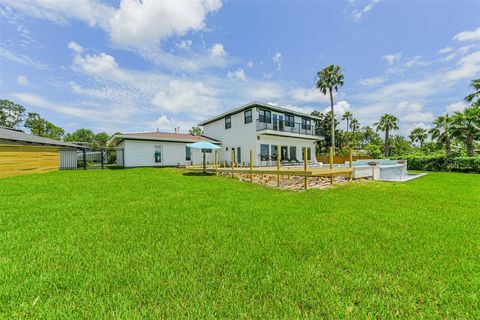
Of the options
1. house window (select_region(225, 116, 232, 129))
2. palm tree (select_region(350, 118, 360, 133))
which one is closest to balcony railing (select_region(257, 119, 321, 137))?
house window (select_region(225, 116, 232, 129))

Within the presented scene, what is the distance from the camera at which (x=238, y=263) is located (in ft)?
8.75

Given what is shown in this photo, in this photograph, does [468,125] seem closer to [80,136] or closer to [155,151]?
[155,151]

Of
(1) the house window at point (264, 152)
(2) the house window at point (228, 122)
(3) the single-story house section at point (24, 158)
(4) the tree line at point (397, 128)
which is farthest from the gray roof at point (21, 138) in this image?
(4) the tree line at point (397, 128)

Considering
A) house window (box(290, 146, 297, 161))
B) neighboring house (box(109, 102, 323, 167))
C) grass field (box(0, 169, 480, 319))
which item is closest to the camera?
grass field (box(0, 169, 480, 319))

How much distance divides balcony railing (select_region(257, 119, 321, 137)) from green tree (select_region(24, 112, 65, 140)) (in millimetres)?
49258

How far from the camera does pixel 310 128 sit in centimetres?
2466

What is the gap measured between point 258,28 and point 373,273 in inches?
637

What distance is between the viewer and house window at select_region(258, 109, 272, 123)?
A: 19698mm

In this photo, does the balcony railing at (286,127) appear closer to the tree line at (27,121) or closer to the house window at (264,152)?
the house window at (264,152)

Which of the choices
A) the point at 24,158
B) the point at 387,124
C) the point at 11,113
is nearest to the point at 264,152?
the point at 24,158

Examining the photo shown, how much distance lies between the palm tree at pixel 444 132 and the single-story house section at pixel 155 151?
25.4 metres

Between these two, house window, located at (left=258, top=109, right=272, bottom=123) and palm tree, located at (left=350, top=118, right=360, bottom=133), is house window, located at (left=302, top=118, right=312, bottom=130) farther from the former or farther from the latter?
palm tree, located at (left=350, top=118, right=360, bottom=133)

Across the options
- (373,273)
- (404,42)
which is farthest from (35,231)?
(404,42)

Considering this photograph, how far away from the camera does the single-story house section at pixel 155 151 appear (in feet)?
59.4
